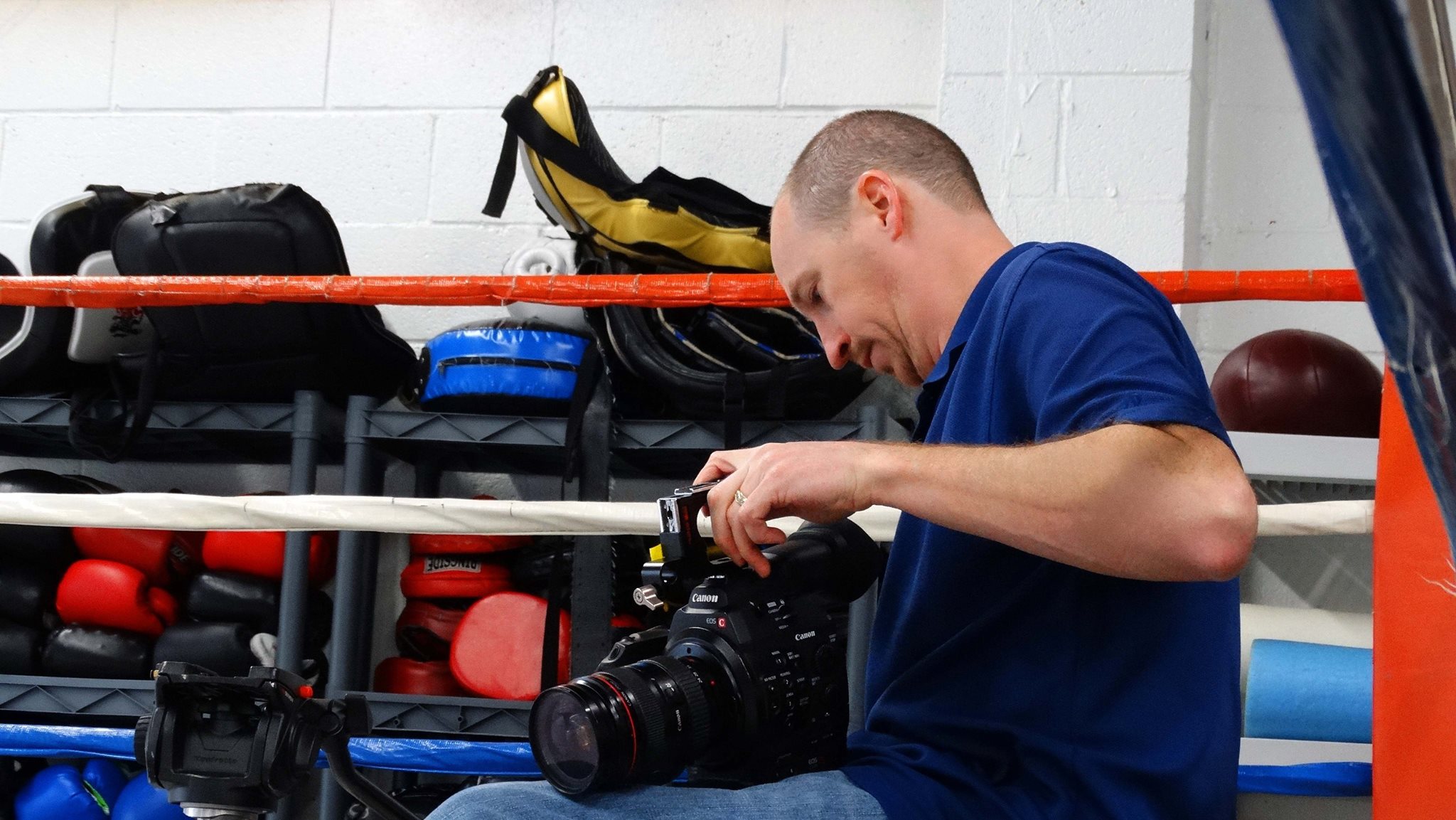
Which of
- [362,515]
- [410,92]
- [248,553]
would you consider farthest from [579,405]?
[410,92]

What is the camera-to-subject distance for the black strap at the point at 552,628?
1.86 m

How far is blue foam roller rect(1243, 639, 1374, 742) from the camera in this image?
3.90 ft

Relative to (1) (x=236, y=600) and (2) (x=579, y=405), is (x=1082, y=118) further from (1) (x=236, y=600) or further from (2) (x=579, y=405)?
(1) (x=236, y=600)

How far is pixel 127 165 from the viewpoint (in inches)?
105

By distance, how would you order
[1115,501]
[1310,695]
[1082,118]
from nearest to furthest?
[1115,501]
[1310,695]
[1082,118]

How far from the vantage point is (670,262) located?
2064mm

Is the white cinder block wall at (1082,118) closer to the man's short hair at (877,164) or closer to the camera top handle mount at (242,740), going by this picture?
the man's short hair at (877,164)

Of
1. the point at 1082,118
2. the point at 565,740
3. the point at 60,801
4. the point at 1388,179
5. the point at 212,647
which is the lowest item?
the point at 60,801

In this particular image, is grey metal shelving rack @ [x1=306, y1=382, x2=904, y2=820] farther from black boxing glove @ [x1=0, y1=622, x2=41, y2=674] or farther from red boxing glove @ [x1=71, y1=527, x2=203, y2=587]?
black boxing glove @ [x1=0, y1=622, x2=41, y2=674]

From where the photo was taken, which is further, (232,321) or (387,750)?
(232,321)

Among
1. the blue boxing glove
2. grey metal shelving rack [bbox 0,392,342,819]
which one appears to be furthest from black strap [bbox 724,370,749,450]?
the blue boxing glove

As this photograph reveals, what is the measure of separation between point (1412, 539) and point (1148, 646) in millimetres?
271

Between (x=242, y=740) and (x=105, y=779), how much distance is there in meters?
1.22

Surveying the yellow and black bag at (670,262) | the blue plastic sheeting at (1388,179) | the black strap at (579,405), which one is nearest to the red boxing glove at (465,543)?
the black strap at (579,405)
